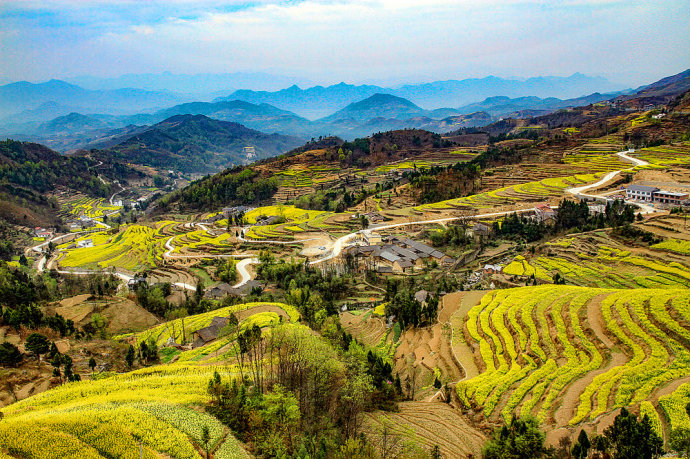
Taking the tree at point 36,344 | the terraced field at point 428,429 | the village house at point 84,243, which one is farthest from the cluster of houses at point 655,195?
the village house at point 84,243

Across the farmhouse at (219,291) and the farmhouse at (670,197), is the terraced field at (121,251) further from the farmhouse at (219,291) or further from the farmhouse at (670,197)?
the farmhouse at (670,197)

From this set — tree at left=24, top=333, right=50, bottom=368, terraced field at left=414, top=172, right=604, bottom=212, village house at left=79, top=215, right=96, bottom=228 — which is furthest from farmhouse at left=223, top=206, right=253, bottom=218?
tree at left=24, top=333, right=50, bottom=368

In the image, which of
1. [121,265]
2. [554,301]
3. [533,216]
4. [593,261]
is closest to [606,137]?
[533,216]

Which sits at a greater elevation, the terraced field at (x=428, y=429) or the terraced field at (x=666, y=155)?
the terraced field at (x=666, y=155)

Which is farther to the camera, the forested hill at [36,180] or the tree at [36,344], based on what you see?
the forested hill at [36,180]

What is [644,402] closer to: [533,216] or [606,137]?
[533,216]

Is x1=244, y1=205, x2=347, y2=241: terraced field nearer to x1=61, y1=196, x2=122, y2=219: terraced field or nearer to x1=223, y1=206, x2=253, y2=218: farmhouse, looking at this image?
x1=223, y1=206, x2=253, y2=218: farmhouse

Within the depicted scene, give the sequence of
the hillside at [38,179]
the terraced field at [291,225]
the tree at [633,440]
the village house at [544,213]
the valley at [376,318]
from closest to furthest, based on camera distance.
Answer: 1. the tree at [633,440]
2. the valley at [376,318]
3. the village house at [544,213]
4. the terraced field at [291,225]
5. the hillside at [38,179]

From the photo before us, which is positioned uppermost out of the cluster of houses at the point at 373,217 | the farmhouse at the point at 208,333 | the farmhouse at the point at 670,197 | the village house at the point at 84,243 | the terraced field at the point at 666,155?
the terraced field at the point at 666,155
